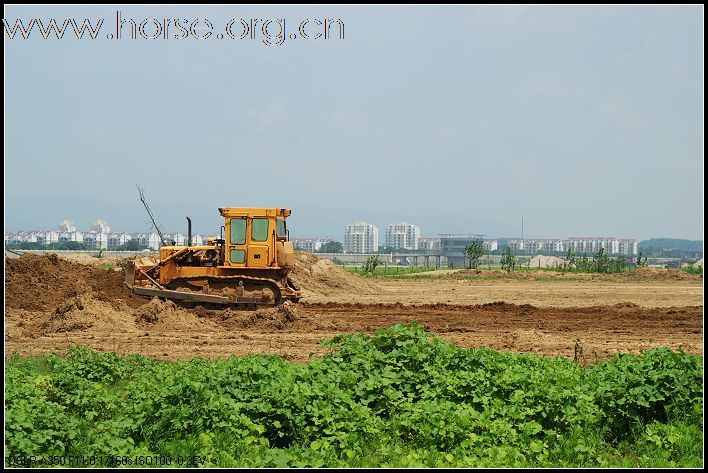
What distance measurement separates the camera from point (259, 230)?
2248 centimetres

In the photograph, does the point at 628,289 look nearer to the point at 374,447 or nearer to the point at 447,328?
the point at 447,328

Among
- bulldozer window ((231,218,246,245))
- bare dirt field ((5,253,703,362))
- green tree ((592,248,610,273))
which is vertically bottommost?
bare dirt field ((5,253,703,362))

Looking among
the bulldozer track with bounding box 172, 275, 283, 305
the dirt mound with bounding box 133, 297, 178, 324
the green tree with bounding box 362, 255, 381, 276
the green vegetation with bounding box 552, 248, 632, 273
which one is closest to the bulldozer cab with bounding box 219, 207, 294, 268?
the bulldozer track with bounding box 172, 275, 283, 305

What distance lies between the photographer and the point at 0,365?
998 cm

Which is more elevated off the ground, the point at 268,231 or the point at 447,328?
the point at 268,231

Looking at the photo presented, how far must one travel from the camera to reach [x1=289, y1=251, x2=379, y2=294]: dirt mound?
36719mm

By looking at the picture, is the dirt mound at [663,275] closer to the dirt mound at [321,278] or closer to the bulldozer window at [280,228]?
the dirt mound at [321,278]

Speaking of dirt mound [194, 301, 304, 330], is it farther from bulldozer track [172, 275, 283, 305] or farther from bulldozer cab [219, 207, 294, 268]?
bulldozer cab [219, 207, 294, 268]

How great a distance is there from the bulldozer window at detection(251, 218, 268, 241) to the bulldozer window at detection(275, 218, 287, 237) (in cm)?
30

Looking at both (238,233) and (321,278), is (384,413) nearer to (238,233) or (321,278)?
(238,233)

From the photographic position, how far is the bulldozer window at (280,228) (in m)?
22.6

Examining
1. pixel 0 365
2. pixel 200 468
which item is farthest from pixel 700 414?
pixel 0 365

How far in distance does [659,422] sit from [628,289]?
1242 inches

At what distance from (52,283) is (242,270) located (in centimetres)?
724
